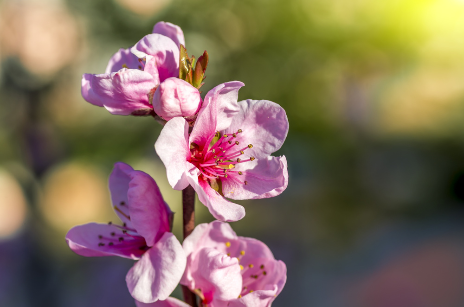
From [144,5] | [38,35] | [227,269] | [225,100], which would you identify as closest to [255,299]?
[227,269]

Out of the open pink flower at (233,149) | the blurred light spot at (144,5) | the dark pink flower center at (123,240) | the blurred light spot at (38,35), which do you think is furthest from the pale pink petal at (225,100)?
the blurred light spot at (144,5)

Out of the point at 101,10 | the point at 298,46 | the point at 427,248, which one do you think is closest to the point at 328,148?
the point at 298,46

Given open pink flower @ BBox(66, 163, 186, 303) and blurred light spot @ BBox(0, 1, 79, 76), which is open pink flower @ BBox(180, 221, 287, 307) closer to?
open pink flower @ BBox(66, 163, 186, 303)

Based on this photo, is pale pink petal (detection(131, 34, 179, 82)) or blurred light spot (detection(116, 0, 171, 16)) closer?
pale pink petal (detection(131, 34, 179, 82))

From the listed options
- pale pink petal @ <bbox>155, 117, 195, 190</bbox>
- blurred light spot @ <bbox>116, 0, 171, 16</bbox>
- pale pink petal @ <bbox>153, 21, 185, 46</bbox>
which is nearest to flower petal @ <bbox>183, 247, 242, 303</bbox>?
pale pink petal @ <bbox>155, 117, 195, 190</bbox>

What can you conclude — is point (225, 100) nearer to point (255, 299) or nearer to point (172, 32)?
point (172, 32)

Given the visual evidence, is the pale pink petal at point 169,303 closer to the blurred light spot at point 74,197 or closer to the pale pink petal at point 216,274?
the pale pink petal at point 216,274
